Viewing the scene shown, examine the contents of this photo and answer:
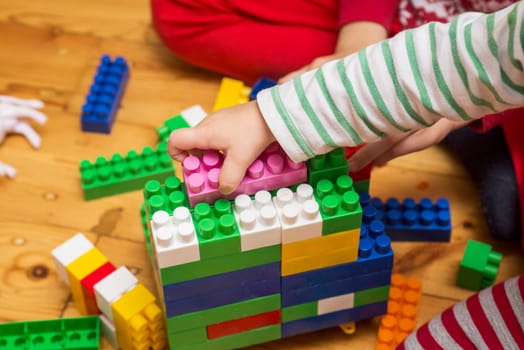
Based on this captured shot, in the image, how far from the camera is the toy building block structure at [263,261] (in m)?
0.86

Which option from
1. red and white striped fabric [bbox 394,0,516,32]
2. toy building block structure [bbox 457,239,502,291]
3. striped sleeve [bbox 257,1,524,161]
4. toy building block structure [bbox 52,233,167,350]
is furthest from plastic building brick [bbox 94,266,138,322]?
red and white striped fabric [bbox 394,0,516,32]

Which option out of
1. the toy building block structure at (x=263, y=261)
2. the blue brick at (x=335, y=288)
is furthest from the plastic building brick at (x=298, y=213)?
the blue brick at (x=335, y=288)

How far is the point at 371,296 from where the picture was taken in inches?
39.5

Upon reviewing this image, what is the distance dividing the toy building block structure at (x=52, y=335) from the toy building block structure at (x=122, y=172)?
24 cm

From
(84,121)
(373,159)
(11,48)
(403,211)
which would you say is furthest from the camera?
(11,48)

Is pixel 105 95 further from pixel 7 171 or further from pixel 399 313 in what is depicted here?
pixel 399 313

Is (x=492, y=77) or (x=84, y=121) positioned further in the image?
(x=84, y=121)

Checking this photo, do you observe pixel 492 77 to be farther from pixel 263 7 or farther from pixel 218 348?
pixel 263 7

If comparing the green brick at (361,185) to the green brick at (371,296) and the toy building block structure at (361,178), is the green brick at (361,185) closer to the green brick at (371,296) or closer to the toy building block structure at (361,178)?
the toy building block structure at (361,178)

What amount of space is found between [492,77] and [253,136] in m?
0.27

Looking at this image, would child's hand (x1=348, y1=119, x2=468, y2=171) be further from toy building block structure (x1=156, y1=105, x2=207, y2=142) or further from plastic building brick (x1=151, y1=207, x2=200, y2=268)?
toy building block structure (x1=156, y1=105, x2=207, y2=142)

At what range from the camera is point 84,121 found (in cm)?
129

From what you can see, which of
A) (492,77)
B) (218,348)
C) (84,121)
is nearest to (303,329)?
(218,348)

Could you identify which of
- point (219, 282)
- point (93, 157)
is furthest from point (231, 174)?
point (93, 157)
